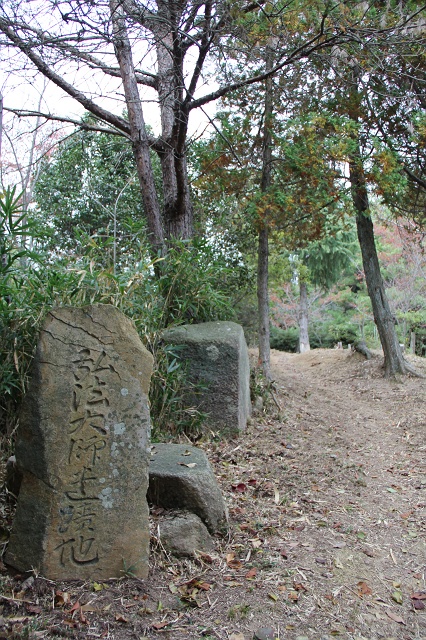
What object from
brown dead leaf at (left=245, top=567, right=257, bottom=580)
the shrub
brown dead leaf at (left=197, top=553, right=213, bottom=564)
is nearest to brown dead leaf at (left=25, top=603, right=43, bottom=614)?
brown dead leaf at (left=197, top=553, right=213, bottom=564)

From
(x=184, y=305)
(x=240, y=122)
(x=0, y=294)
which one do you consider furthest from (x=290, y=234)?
(x=0, y=294)

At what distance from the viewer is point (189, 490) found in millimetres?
3346

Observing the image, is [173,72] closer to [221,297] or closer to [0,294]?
[221,297]

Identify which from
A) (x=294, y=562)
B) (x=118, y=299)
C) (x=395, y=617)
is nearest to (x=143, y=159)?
(x=118, y=299)

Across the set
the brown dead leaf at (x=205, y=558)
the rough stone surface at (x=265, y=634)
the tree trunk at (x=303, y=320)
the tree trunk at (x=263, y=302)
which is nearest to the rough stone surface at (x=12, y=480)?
the brown dead leaf at (x=205, y=558)

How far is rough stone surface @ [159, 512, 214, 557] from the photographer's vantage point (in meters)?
3.19

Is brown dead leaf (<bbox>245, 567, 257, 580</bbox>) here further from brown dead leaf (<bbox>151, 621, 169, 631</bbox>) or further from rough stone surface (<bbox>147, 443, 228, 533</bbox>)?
brown dead leaf (<bbox>151, 621, 169, 631</bbox>)

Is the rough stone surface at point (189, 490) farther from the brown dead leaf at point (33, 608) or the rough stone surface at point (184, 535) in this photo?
the brown dead leaf at point (33, 608)

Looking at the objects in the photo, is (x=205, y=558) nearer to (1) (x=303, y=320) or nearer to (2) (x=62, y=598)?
(2) (x=62, y=598)

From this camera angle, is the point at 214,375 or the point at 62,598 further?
the point at 214,375

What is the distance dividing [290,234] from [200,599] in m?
7.92

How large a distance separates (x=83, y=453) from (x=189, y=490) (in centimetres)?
88

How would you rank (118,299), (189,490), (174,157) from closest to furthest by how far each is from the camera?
1. (189,490)
2. (118,299)
3. (174,157)

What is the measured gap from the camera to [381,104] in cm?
861
